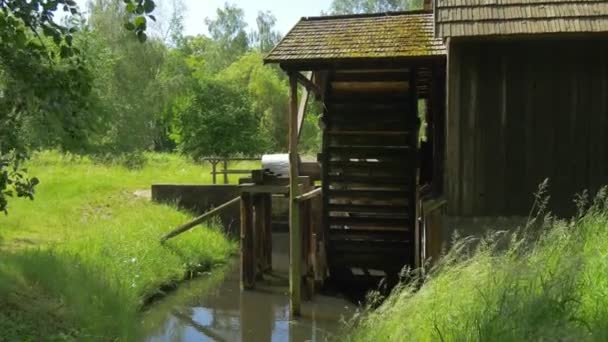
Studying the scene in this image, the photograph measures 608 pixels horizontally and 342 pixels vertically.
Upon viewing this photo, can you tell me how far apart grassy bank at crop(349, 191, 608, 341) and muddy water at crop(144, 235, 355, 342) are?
2.40 metres

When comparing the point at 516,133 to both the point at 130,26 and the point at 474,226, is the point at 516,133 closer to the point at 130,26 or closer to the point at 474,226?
the point at 474,226

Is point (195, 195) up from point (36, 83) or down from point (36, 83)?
down

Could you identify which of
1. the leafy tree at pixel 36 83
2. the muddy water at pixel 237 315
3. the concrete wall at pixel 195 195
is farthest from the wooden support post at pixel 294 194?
the concrete wall at pixel 195 195

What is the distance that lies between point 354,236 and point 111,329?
13.5ft

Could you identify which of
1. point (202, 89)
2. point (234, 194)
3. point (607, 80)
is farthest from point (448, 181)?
point (202, 89)

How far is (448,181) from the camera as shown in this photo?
7.16 m

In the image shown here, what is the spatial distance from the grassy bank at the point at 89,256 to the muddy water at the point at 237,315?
1.23 feet

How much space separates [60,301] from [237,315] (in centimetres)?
267

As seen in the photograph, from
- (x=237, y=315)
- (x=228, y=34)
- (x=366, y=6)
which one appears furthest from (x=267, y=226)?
(x=228, y=34)

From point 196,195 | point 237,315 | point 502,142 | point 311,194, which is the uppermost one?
point 502,142

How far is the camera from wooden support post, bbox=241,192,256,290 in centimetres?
987

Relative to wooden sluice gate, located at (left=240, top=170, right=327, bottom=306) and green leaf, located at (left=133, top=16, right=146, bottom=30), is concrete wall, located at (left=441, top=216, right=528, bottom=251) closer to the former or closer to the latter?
wooden sluice gate, located at (left=240, top=170, right=327, bottom=306)

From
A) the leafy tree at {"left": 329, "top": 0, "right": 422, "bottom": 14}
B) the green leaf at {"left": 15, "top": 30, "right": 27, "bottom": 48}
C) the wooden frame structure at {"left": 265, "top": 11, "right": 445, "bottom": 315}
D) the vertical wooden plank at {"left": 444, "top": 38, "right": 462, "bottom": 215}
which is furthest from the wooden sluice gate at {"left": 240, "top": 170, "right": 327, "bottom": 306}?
the leafy tree at {"left": 329, "top": 0, "right": 422, "bottom": 14}

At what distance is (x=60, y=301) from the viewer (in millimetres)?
6859
